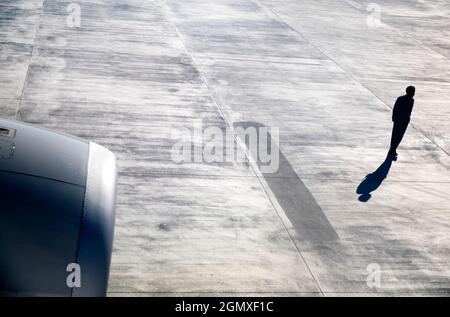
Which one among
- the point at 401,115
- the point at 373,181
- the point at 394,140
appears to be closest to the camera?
the point at 373,181

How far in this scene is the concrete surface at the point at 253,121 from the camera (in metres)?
7.05

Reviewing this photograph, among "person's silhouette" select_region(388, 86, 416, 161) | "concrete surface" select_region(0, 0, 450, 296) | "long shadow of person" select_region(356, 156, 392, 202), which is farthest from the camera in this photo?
"person's silhouette" select_region(388, 86, 416, 161)

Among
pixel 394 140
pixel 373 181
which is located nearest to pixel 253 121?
pixel 394 140

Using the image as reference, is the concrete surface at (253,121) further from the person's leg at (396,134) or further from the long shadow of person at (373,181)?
the person's leg at (396,134)

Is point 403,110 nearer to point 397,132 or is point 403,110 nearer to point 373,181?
point 397,132

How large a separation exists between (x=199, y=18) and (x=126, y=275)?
43.6 feet

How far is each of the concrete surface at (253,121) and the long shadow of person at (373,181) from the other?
0.32ft

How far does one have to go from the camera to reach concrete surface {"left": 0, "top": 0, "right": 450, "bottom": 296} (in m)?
7.05

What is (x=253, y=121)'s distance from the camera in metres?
11.2

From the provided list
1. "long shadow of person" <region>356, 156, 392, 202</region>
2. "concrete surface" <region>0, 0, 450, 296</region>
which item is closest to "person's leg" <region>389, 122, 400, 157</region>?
"long shadow of person" <region>356, 156, 392, 202</region>

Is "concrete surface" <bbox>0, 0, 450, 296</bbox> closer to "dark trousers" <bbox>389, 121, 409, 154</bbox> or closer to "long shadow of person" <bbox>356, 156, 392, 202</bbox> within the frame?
"long shadow of person" <bbox>356, 156, 392, 202</bbox>

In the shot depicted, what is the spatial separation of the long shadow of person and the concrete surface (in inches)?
3.9

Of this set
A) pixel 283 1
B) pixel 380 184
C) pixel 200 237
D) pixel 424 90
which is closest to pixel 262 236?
pixel 200 237

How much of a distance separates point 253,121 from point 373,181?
278cm
